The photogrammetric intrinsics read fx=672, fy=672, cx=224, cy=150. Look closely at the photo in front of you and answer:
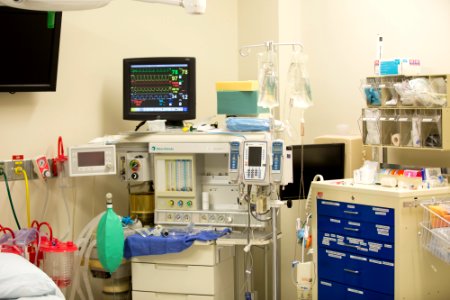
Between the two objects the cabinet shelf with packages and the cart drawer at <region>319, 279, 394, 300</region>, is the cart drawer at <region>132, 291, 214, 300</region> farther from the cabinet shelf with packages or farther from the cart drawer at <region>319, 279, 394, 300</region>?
the cabinet shelf with packages

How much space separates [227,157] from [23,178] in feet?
4.08

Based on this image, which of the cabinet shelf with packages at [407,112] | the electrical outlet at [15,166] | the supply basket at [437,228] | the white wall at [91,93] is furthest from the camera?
the white wall at [91,93]

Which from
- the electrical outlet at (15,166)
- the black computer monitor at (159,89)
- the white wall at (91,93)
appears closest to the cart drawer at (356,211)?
the black computer monitor at (159,89)

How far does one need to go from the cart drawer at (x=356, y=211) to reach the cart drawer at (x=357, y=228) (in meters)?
0.02

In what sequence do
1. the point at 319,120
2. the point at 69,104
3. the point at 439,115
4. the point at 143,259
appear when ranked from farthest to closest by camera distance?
1. the point at 319,120
2. the point at 69,104
3. the point at 143,259
4. the point at 439,115

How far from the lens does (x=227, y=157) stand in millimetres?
4164

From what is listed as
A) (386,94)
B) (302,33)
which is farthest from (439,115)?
(302,33)

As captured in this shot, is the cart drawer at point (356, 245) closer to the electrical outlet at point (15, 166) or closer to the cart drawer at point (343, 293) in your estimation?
the cart drawer at point (343, 293)

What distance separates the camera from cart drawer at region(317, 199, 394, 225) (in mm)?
3689

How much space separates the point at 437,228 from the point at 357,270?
549 millimetres

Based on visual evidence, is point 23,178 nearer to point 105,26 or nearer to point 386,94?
point 105,26

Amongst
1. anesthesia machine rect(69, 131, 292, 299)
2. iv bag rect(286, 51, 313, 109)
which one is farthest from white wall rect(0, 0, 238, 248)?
iv bag rect(286, 51, 313, 109)

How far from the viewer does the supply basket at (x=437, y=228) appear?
3.46m

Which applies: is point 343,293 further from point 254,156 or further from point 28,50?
point 28,50
